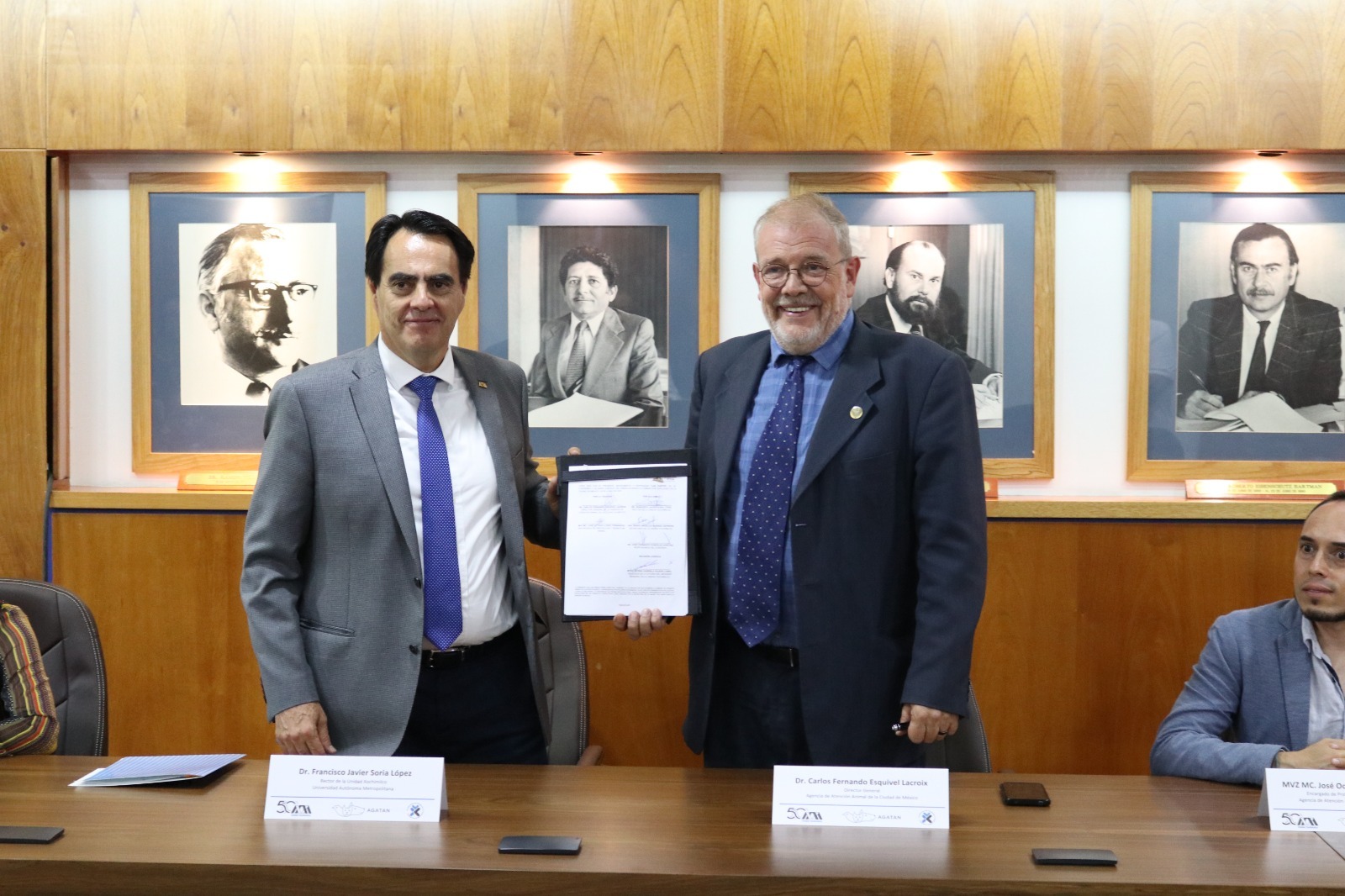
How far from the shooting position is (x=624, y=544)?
253cm

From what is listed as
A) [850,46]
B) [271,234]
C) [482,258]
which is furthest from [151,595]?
[850,46]

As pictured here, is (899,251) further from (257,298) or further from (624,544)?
(257,298)

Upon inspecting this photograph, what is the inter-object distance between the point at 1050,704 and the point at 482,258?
8.03 feet

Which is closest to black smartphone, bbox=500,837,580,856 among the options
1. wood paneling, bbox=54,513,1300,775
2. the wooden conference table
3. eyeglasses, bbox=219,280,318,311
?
the wooden conference table

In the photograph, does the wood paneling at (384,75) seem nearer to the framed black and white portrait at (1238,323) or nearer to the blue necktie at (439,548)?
the framed black and white portrait at (1238,323)

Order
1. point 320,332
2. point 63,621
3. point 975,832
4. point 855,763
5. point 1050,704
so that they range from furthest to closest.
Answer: point 320,332
point 1050,704
point 63,621
point 855,763
point 975,832

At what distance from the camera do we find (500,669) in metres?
2.55

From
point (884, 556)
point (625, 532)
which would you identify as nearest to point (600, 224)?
Answer: point (625, 532)

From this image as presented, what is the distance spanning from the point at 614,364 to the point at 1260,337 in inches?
87.4

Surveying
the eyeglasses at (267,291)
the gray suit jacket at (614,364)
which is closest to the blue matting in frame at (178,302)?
the eyeglasses at (267,291)

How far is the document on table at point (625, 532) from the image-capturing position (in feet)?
8.20

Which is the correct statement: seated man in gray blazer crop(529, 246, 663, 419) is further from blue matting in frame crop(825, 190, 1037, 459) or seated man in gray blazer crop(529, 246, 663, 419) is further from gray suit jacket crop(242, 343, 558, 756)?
gray suit jacket crop(242, 343, 558, 756)

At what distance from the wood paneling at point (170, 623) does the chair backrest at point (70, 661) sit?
114 cm

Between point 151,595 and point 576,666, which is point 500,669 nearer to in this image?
point 576,666
